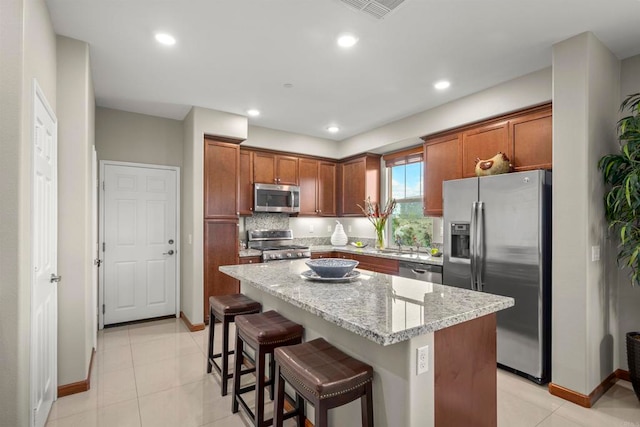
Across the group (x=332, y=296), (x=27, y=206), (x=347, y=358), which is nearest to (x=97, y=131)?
(x=27, y=206)

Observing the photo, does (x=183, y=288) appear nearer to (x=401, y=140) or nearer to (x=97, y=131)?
(x=97, y=131)

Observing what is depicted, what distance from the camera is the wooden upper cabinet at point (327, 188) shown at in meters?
5.63

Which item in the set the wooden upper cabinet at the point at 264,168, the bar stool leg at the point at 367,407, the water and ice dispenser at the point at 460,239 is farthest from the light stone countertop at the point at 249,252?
the bar stool leg at the point at 367,407

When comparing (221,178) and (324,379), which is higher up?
(221,178)

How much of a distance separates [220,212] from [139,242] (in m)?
1.16

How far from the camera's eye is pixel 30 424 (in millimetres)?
1744

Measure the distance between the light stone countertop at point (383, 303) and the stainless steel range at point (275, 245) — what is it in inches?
84.1

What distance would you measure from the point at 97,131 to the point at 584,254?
17.0 feet

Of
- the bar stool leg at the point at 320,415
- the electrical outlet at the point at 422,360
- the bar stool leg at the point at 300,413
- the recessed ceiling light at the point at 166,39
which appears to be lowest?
the bar stool leg at the point at 300,413

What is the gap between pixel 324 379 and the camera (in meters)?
1.41

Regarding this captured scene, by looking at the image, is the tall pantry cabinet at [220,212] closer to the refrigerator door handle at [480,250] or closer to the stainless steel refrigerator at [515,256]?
the stainless steel refrigerator at [515,256]

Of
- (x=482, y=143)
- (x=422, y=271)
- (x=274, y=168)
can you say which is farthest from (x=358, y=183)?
(x=482, y=143)

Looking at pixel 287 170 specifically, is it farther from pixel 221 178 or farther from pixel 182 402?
pixel 182 402

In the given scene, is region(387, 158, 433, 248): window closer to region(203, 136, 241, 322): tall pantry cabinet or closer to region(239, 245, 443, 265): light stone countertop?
region(239, 245, 443, 265): light stone countertop
